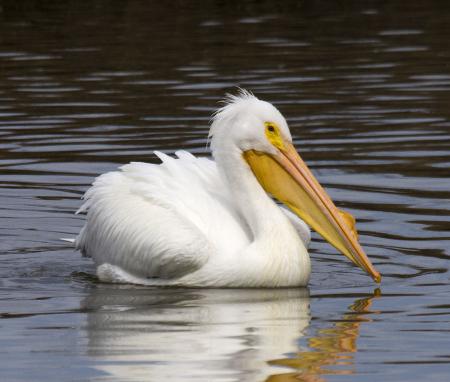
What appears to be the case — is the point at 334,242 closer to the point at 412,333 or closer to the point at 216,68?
the point at 412,333

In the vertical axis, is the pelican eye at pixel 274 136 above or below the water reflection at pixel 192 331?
above

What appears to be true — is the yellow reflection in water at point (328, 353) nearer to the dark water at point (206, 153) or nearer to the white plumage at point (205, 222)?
the dark water at point (206, 153)

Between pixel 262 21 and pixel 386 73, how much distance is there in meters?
5.46

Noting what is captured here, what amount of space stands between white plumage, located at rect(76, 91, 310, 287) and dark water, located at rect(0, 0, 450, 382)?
5.0 inches

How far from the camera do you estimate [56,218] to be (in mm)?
8875

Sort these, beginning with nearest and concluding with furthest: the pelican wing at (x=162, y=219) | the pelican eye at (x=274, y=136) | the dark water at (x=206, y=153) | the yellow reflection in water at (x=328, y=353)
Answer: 1. the yellow reflection in water at (x=328, y=353)
2. the dark water at (x=206, y=153)
3. the pelican wing at (x=162, y=219)
4. the pelican eye at (x=274, y=136)

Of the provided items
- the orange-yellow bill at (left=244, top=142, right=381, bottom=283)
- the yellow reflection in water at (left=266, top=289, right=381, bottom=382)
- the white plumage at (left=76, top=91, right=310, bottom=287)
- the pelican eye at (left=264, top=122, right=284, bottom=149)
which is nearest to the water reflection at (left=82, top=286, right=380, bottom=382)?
the yellow reflection in water at (left=266, top=289, right=381, bottom=382)

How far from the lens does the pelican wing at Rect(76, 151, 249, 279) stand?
7152 mm

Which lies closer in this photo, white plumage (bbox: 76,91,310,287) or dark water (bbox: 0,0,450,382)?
dark water (bbox: 0,0,450,382)

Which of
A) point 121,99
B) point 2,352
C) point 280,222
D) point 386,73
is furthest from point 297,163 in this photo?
point 386,73

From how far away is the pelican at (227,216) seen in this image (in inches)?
282

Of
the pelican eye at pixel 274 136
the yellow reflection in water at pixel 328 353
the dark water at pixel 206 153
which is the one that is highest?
the pelican eye at pixel 274 136

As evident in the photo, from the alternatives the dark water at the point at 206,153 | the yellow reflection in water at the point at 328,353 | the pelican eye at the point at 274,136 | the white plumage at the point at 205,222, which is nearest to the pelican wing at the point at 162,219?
the white plumage at the point at 205,222

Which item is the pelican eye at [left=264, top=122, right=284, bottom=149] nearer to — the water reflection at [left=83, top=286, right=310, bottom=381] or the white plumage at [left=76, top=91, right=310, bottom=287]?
the white plumage at [left=76, top=91, right=310, bottom=287]
